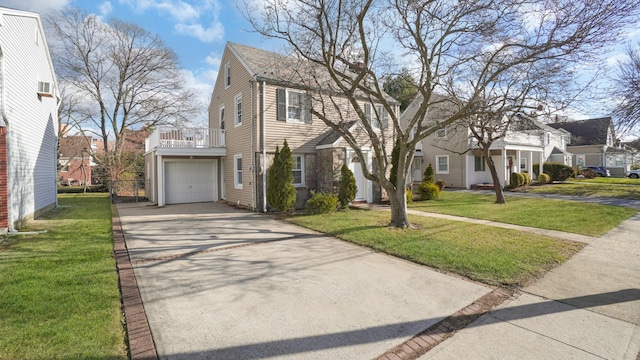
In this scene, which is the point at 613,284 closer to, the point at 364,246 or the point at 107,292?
the point at 364,246

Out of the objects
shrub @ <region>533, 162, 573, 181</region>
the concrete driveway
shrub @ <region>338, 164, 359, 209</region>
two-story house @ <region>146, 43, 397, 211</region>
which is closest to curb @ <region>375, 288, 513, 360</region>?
the concrete driveway

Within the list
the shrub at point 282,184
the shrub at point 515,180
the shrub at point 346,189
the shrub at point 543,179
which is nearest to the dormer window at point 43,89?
the shrub at point 282,184

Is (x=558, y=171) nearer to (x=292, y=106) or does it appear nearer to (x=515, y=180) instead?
(x=515, y=180)

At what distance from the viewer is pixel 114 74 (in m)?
27.0

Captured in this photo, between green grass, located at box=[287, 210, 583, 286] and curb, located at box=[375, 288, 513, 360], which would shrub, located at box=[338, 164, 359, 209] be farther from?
A: curb, located at box=[375, 288, 513, 360]

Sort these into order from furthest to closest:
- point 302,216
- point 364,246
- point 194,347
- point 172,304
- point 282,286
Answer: point 302,216 < point 364,246 < point 282,286 < point 172,304 < point 194,347

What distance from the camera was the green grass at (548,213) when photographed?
352 inches

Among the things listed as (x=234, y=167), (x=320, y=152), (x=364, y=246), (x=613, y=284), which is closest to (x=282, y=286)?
(x=364, y=246)

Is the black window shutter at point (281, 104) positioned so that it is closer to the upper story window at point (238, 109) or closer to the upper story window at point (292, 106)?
the upper story window at point (292, 106)

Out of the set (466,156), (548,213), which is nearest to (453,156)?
(466,156)

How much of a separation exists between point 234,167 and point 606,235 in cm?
1311

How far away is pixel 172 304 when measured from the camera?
4.10m

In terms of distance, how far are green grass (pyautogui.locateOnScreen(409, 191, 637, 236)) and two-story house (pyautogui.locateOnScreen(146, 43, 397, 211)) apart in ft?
12.7

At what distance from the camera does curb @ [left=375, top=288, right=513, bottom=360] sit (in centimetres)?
306
